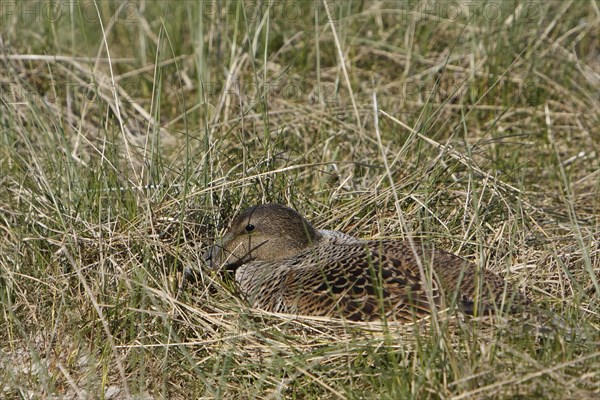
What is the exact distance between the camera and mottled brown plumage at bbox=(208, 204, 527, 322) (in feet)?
12.6

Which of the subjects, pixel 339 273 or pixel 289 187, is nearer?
pixel 339 273

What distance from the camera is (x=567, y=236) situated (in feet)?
15.4

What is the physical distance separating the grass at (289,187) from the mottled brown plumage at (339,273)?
11 cm

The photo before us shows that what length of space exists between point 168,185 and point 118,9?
2.32m

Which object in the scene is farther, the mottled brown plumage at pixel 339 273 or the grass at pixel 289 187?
the mottled brown plumage at pixel 339 273

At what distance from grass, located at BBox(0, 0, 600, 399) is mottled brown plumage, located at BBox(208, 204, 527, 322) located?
0.35ft

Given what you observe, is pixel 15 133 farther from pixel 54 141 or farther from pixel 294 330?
pixel 294 330

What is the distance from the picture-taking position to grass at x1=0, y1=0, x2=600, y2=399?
3680 millimetres

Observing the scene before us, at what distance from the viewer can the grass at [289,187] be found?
368cm

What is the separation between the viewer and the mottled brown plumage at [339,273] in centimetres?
384

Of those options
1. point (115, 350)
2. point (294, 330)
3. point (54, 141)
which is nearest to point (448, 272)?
point (294, 330)

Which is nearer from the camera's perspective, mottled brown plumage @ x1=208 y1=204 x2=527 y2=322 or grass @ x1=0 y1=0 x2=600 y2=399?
grass @ x1=0 y1=0 x2=600 y2=399

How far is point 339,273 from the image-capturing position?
13.5 ft

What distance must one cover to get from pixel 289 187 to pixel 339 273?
977mm
